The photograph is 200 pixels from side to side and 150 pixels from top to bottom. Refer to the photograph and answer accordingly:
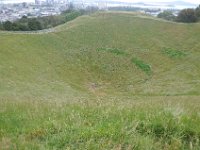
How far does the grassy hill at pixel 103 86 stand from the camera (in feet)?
16.5

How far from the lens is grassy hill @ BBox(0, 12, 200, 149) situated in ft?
16.5

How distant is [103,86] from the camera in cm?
3650

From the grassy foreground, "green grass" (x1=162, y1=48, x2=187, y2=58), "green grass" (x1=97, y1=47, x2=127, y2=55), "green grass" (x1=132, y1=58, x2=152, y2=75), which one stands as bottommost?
"green grass" (x1=132, y1=58, x2=152, y2=75)

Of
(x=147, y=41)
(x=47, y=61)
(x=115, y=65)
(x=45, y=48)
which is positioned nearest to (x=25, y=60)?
(x=47, y=61)

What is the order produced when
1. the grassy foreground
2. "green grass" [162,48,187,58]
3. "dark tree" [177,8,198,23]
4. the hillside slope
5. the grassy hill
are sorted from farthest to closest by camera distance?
"dark tree" [177,8,198,23], "green grass" [162,48,187,58], the hillside slope, the grassy hill, the grassy foreground

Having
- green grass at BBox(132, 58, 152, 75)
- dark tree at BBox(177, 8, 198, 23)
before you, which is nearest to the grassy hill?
green grass at BBox(132, 58, 152, 75)

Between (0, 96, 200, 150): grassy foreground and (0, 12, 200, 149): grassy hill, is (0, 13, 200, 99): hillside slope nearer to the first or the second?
(0, 12, 200, 149): grassy hill

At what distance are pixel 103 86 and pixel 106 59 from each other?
27.1 feet

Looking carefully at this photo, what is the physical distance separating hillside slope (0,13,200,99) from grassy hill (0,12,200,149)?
91 millimetres

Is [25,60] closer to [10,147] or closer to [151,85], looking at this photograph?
[151,85]

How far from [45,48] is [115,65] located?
7117 millimetres

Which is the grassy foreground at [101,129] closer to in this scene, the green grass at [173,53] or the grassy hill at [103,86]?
the grassy hill at [103,86]

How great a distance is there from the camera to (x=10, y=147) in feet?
15.0

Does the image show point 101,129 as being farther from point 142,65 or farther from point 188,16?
point 188,16
